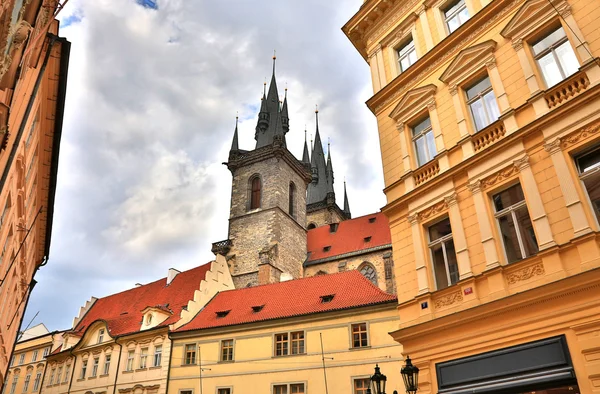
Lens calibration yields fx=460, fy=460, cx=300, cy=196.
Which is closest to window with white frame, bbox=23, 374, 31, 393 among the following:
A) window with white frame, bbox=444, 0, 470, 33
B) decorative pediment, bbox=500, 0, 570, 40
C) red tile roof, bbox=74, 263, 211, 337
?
red tile roof, bbox=74, 263, 211, 337

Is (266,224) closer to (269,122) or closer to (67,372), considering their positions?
(269,122)

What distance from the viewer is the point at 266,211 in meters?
42.1

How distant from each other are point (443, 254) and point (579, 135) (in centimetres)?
345

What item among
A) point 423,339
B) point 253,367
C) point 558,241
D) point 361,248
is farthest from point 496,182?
point 361,248

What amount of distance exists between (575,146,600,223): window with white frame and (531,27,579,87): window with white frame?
62.0 inches

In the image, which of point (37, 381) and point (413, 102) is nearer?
point (413, 102)

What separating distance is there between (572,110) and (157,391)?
2294cm

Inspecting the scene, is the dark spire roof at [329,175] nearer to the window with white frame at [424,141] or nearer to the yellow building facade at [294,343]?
the yellow building facade at [294,343]

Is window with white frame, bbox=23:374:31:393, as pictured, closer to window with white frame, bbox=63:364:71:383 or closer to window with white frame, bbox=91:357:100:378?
window with white frame, bbox=63:364:71:383

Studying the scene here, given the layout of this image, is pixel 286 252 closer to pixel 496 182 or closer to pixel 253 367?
pixel 253 367

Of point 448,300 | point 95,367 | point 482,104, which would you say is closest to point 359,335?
point 448,300

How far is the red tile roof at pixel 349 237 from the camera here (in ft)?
136

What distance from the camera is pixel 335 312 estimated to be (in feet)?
69.5

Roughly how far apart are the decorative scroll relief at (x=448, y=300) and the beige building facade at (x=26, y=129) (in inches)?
329
